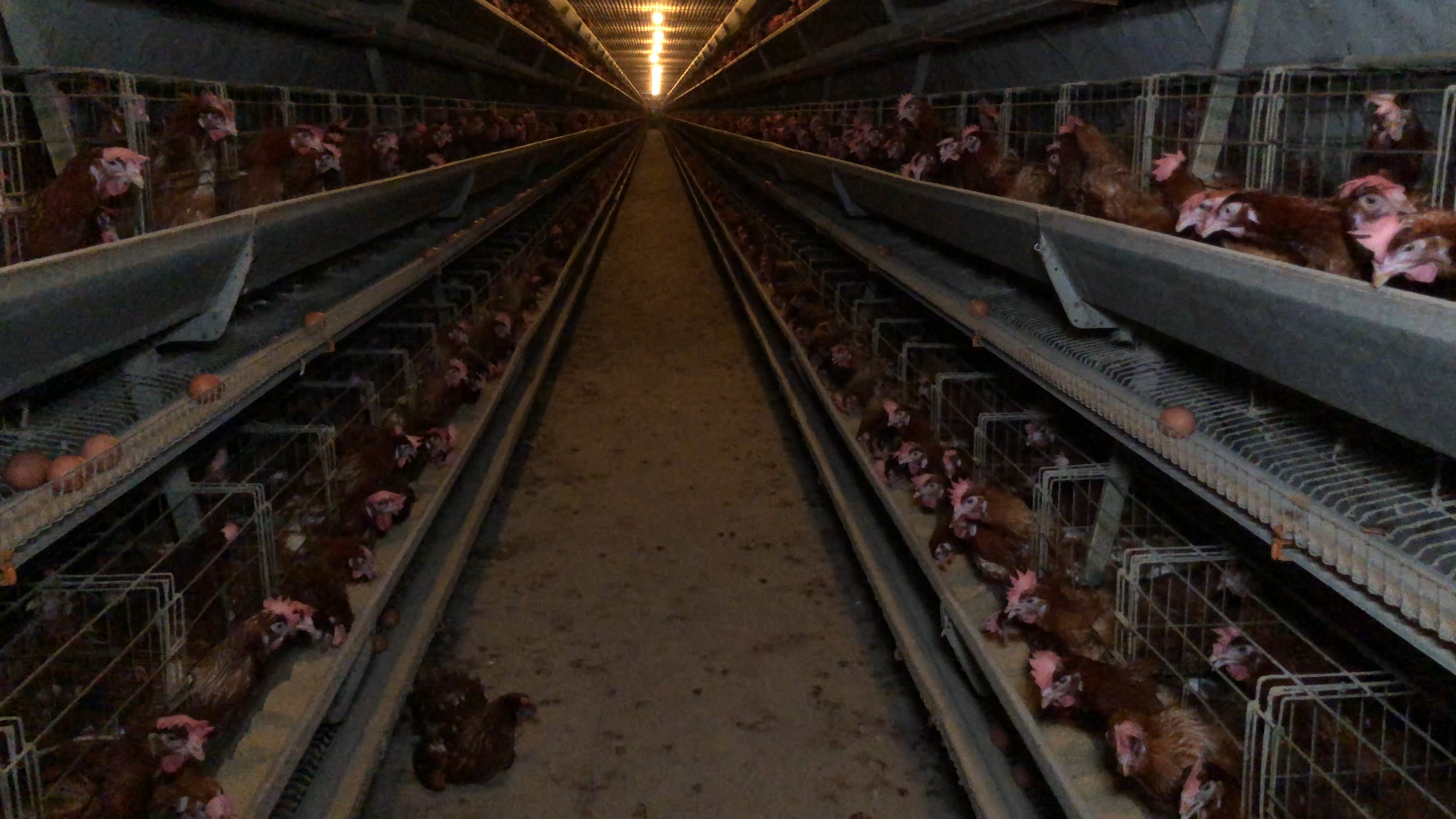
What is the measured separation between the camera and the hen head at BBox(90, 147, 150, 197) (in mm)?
1965

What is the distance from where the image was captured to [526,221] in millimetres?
9062

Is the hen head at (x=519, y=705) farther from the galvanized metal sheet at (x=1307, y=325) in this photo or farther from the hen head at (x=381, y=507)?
the galvanized metal sheet at (x=1307, y=325)

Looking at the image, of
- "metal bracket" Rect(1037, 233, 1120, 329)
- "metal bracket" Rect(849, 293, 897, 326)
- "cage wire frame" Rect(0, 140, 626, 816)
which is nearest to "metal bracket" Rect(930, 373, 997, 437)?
"metal bracket" Rect(1037, 233, 1120, 329)

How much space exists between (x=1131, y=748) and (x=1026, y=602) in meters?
0.53

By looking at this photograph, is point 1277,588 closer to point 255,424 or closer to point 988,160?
point 988,160

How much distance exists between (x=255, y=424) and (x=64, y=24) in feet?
3.62

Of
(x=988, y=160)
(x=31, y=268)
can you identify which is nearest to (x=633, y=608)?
(x=988, y=160)

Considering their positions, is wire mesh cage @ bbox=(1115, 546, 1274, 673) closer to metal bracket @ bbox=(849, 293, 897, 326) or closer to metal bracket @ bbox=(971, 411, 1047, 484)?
metal bracket @ bbox=(971, 411, 1047, 484)

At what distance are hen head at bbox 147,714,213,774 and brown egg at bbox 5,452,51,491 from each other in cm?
44

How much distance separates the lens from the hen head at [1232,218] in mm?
1633

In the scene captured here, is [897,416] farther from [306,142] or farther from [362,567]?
[306,142]

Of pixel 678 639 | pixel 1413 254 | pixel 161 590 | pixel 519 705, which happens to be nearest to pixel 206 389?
pixel 161 590

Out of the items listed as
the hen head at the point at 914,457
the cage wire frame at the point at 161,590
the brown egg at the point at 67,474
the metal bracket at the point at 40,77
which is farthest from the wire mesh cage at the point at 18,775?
the hen head at the point at 914,457

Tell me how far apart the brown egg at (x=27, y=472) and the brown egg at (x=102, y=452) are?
2.4 inches
